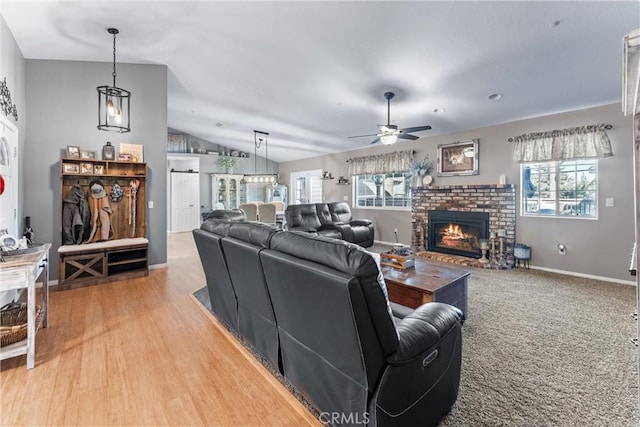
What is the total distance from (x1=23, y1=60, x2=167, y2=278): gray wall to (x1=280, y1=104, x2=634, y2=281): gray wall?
538 cm

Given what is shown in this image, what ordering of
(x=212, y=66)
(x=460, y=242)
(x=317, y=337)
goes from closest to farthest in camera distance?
1. (x=317, y=337)
2. (x=212, y=66)
3. (x=460, y=242)

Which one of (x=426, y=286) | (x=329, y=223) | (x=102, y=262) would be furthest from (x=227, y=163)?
(x=426, y=286)

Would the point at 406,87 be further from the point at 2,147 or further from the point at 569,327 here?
the point at 2,147

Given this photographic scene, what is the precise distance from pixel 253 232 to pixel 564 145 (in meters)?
5.06

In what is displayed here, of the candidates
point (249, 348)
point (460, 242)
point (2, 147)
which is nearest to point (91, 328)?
point (249, 348)

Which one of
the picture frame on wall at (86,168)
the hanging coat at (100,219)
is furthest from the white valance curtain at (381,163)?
the picture frame on wall at (86,168)

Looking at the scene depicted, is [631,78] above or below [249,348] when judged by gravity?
above

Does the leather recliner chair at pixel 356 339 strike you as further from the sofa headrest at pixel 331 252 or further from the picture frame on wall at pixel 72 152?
the picture frame on wall at pixel 72 152

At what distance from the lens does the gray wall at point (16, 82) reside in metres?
3.09

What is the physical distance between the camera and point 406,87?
4.26m

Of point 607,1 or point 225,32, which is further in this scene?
point 225,32

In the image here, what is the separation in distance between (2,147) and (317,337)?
3.66 m

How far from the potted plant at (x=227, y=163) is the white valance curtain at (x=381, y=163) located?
4368mm

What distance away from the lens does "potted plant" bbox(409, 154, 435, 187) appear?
20.7ft
